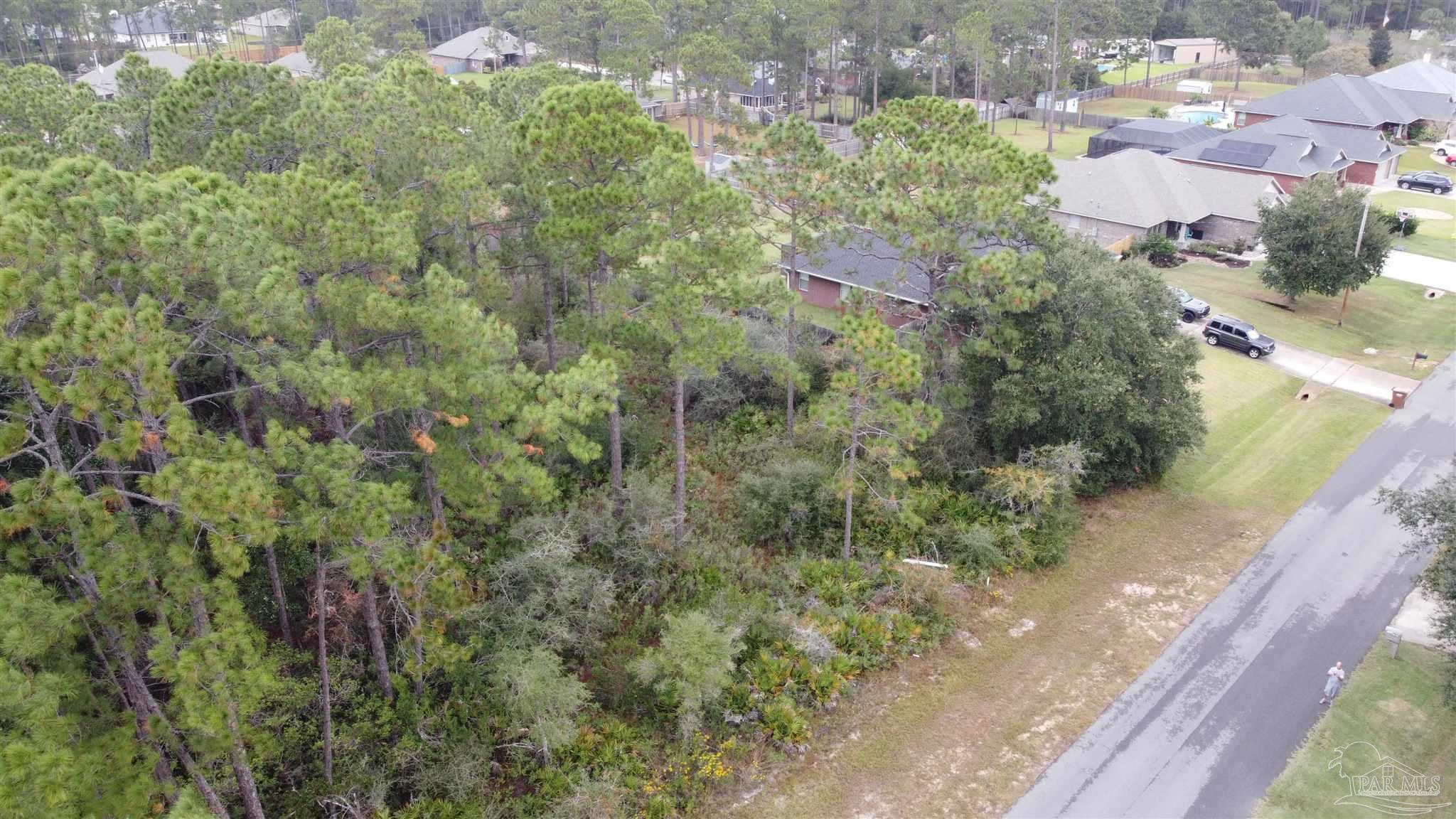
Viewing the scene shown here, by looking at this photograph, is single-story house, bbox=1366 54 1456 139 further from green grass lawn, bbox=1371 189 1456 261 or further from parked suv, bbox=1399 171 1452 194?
green grass lawn, bbox=1371 189 1456 261

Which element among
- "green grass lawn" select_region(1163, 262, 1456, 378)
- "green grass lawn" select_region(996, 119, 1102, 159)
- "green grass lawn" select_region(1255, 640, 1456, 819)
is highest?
"green grass lawn" select_region(996, 119, 1102, 159)

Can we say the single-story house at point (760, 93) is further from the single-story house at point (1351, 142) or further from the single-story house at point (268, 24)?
the single-story house at point (268, 24)

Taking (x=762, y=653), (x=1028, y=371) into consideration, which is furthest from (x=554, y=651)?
(x=1028, y=371)

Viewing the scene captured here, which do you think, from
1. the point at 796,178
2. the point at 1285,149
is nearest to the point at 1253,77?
the point at 1285,149

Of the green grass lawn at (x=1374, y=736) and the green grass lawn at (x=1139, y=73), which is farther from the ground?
the green grass lawn at (x=1139, y=73)

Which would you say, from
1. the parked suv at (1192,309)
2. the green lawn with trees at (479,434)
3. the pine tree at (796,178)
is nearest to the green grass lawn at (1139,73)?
the parked suv at (1192,309)

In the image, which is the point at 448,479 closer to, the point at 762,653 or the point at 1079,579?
the point at 762,653

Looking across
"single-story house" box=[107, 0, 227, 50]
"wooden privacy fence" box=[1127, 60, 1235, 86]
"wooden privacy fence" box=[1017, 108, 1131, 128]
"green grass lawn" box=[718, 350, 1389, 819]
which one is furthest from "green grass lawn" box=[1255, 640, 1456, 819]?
"single-story house" box=[107, 0, 227, 50]
